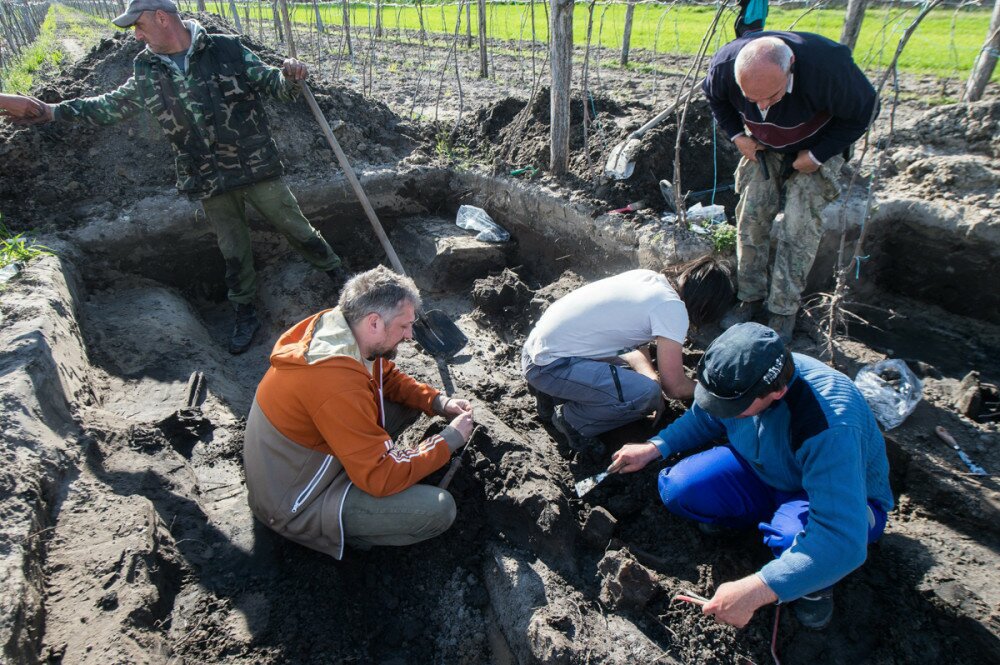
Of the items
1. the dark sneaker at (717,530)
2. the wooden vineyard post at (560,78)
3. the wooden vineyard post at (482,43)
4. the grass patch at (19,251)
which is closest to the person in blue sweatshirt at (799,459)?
the dark sneaker at (717,530)

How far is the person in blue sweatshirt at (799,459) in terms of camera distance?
1.87 m

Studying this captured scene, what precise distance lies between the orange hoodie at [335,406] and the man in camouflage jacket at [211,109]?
2.24 meters

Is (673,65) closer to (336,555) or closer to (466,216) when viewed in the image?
(466,216)

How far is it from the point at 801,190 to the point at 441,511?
2.63 meters

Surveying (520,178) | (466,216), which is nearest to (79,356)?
(466,216)

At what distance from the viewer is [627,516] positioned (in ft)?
9.15

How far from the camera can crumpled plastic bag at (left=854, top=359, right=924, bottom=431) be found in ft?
9.86

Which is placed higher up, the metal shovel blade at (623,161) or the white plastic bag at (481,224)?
the metal shovel blade at (623,161)

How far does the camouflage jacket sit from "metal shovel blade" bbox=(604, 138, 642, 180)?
2421mm

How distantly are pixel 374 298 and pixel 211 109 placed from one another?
2559 mm

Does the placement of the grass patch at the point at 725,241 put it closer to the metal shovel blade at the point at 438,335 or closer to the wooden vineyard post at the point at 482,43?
the metal shovel blade at the point at 438,335

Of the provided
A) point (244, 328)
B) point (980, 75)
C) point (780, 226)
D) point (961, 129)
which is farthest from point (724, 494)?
point (980, 75)

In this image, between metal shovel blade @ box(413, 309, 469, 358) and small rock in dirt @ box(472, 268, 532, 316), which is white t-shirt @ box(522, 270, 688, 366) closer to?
metal shovel blade @ box(413, 309, 469, 358)

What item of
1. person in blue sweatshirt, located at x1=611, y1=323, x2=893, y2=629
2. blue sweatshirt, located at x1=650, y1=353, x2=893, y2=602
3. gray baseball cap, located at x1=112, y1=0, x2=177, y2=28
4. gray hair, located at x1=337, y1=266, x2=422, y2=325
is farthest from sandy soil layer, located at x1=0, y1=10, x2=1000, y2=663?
gray baseball cap, located at x1=112, y1=0, x2=177, y2=28
